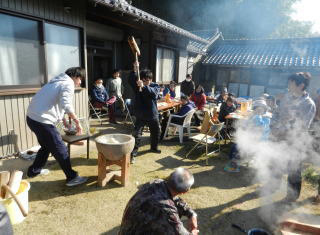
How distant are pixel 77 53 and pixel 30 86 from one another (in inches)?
69.7

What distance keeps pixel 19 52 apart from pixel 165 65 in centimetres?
672

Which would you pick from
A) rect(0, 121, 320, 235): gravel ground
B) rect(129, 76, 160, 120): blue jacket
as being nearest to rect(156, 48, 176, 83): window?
rect(129, 76, 160, 120): blue jacket

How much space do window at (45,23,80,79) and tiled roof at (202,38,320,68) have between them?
10533 mm

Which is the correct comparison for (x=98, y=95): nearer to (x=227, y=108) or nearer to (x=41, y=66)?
(x=41, y=66)

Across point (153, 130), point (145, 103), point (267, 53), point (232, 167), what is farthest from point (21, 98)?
point (267, 53)

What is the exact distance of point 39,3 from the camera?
16.0 feet

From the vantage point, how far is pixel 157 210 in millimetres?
1814

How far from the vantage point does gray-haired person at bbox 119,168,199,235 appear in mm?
1785

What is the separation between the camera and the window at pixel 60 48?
5414mm

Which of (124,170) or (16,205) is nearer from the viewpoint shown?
(16,205)

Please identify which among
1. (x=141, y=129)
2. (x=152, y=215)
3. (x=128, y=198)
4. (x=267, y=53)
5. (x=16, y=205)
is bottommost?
(x=128, y=198)

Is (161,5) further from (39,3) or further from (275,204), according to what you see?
(275,204)

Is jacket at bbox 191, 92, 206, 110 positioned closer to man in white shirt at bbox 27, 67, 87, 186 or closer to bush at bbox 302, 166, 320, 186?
bush at bbox 302, 166, 320, 186

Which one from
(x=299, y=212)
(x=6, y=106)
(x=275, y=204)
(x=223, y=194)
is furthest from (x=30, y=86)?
(x=299, y=212)
